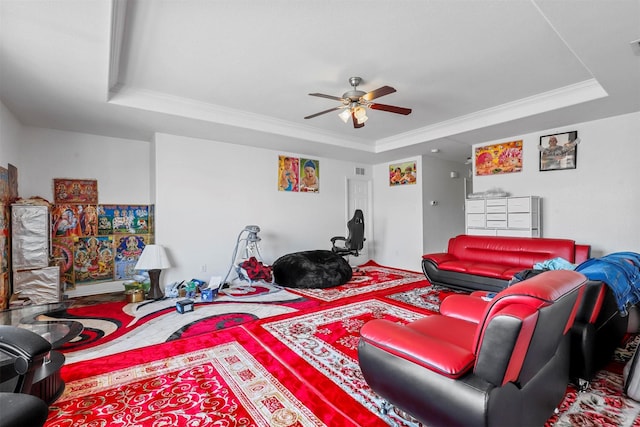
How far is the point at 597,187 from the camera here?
14.5 feet

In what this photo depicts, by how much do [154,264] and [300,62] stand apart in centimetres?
352

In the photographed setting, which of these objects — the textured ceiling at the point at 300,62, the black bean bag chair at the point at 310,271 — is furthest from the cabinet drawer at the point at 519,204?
the black bean bag chair at the point at 310,271

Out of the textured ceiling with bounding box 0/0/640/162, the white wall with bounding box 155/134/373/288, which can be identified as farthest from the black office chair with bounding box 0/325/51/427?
the white wall with bounding box 155/134/373/288

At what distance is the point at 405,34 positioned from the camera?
2.67 meters

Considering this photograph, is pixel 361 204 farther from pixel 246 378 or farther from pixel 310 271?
pixel 246 378

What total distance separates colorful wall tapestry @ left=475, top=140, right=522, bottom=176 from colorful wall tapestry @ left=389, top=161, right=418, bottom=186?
4.80ft

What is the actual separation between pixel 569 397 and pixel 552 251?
8.80ft

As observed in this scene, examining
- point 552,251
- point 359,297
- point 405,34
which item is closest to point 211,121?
point 405,34

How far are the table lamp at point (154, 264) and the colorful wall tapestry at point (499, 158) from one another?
19.1ft

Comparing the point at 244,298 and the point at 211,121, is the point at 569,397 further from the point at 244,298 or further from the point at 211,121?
the point at 211,121

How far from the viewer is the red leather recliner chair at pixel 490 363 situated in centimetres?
130

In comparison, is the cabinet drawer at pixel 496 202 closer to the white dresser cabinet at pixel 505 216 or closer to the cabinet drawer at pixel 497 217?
the white dresser cabinet at pixel 505 216

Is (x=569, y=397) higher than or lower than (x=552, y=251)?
lower

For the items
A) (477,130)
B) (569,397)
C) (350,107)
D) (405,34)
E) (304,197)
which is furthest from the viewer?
(304,197)
